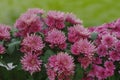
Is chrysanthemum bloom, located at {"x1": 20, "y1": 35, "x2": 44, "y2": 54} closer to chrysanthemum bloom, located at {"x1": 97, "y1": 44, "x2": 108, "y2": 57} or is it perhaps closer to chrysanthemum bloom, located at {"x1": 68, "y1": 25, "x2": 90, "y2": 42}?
chrysanthemum bloom, located at {"x1": 68, "y1": 25, "x2": 90, "y2": 42}

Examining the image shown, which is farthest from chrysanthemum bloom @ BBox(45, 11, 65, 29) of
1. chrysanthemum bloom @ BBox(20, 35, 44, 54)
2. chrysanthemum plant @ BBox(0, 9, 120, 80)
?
chrysanthemum bloom @ BBox(20, 35, 44, 54)

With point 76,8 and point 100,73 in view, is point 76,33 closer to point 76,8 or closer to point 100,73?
point 100,73

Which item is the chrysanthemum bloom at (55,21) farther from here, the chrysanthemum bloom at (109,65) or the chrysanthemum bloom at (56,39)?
the chrysanthemum bloom at (109,65)

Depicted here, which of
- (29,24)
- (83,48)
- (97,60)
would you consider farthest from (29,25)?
(97,60)

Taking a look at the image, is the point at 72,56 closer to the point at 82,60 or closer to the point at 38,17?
the point at 82,60

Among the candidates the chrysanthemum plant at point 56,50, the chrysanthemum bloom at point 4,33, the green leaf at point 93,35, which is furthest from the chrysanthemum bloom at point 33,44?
the green leaf at point 93,35

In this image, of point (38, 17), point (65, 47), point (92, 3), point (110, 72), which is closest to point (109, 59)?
point (110, 72)
